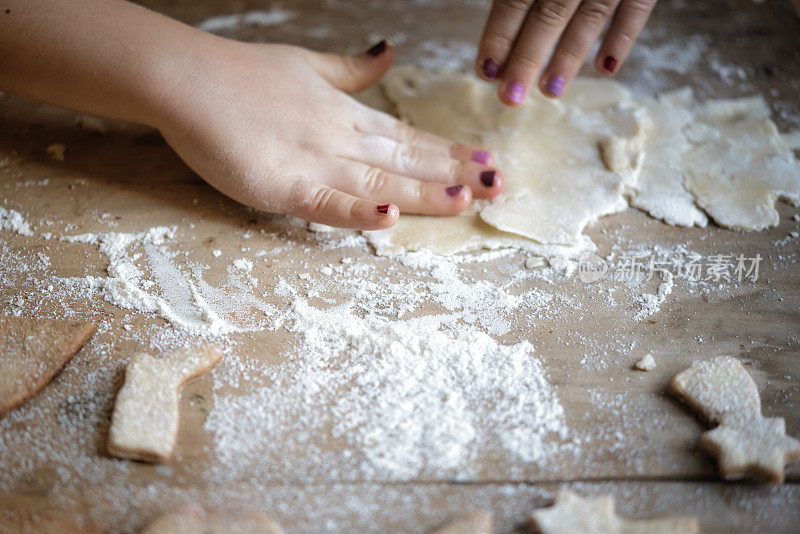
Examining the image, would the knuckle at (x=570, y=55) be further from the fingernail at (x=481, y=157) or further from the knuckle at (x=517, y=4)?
the fingernail at (x=481, y=157)

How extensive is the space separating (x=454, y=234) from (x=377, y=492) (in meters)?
0.50

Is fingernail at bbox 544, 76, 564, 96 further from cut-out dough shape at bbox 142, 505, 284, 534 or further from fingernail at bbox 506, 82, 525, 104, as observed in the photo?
cut-out dough shape at bbox 142, 505, 284, 534

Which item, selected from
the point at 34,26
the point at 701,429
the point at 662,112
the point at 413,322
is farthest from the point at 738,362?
the point at 34,26

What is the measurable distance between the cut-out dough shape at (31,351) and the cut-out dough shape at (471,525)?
559mm

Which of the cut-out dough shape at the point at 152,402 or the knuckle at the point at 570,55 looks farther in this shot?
the knuckle at the point at 570,55

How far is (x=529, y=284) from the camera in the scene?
3.51 ft

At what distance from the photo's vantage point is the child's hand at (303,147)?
3.65ft

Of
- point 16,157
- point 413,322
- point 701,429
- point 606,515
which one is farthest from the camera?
point 16,157

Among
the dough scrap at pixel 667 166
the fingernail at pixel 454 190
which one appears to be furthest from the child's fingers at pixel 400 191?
the dough scrap at pixel 667 166

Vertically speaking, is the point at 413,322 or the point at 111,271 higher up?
the point at 413,322

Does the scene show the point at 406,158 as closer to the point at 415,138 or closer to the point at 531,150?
the point at 415,138

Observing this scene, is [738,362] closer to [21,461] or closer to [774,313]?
[774,313]

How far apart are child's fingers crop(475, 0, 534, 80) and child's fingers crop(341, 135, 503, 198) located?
0.23 metres

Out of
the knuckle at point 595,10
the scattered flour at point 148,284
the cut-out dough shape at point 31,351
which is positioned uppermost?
the knuckle at point 595,10
